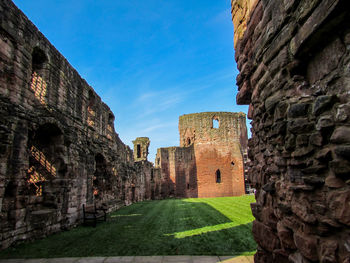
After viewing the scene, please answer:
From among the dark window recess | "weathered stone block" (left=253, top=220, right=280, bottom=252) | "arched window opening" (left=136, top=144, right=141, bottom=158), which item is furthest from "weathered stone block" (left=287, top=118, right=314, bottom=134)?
"arched window opening" (left=136, top=144, right=141, bottom=158)

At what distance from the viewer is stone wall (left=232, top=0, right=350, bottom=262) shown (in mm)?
1728

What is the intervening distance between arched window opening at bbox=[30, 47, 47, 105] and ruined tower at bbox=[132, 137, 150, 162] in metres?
20.9

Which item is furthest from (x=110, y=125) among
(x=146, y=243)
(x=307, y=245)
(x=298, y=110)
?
(x=307, y=245)

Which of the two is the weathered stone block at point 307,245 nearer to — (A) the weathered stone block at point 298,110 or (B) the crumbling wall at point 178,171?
(A) the weathered stone block at point 298,110

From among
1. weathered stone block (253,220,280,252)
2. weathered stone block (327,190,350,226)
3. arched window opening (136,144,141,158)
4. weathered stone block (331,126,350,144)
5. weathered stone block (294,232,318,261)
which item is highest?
arched window opening (136,144,141,158)

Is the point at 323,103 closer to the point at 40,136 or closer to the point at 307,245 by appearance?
the point at 307,245

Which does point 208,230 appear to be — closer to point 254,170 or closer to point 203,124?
point 254,170

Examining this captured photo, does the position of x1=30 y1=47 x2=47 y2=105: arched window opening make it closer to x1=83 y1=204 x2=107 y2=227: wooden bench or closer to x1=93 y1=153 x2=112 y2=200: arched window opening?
x1=83 y1=204 x2=107 y2=227: wooden bench

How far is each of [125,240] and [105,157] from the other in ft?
25.9

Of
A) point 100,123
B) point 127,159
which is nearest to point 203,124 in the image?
point 127,159

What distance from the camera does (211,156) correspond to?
2556 cm

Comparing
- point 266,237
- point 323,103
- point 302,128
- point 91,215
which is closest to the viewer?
point 323,103

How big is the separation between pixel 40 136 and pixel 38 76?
7.24ft

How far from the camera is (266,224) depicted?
294cm
